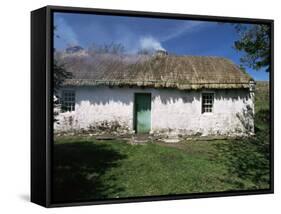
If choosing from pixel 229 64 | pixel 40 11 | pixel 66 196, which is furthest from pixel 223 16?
pixel 66 196

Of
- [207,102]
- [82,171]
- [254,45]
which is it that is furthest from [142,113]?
[254,45]

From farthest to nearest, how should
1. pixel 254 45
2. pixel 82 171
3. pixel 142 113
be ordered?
pixel 254 45, pixel 142 113, pixel 82 171

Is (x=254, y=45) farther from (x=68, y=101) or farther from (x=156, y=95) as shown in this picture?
(x=68, y=101)

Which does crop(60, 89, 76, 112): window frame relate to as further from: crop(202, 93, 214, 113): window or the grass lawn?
crop(202, 93, 214, 113): window

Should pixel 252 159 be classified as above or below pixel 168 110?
below

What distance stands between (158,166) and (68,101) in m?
1.66

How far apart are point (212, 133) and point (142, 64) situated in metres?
1.53

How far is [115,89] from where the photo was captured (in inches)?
392

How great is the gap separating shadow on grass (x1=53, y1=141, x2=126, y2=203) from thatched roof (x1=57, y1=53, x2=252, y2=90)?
2.96 feet

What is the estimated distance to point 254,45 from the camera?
35.7 feet

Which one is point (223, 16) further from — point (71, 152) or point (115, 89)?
point (71, 152)

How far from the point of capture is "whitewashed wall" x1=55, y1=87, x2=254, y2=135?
9.70 metres

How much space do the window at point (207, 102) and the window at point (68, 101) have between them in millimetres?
2083

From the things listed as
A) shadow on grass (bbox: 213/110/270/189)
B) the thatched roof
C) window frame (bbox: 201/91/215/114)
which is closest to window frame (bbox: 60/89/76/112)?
the thatched roof
